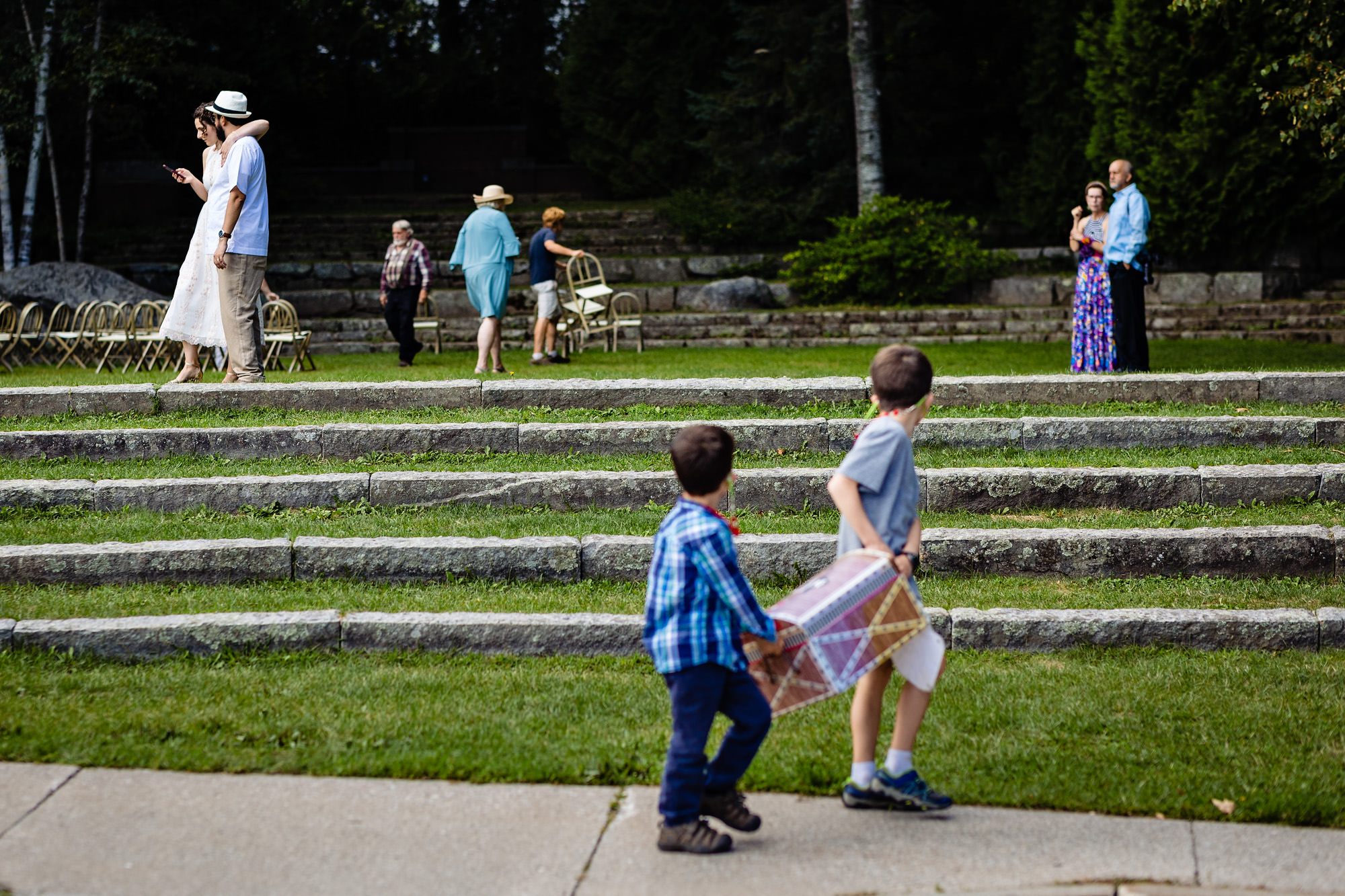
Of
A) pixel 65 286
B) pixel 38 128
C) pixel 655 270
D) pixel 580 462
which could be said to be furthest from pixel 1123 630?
pixel 38 128

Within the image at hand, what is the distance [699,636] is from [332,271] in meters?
16.6

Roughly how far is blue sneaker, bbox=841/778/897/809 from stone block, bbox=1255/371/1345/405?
6.14 m

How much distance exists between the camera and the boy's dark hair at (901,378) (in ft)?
12.3

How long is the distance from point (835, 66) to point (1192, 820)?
17.6 m

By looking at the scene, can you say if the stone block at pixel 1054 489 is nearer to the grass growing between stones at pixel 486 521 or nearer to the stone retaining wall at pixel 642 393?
the grass growing between stones at pixel 486 521

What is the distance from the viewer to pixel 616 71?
23453mm

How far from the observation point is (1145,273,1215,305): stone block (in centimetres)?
1641

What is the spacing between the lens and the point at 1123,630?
5.21 metres

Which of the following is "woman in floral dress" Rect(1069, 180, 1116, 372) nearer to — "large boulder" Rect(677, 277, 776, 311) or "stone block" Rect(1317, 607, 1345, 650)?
"stone block" Rect(1317, 607, 1345, 650)

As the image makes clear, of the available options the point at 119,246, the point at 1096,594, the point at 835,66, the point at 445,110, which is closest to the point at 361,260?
the point at 119,246

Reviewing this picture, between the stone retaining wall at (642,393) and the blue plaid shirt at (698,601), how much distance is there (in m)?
5.27

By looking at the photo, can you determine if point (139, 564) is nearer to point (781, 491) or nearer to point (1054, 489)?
point (781, 491)

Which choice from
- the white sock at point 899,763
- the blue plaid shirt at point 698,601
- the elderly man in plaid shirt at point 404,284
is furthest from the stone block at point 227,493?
the elderly man in plaid shirt at point 404,284

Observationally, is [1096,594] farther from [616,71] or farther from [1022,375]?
[616,71]
